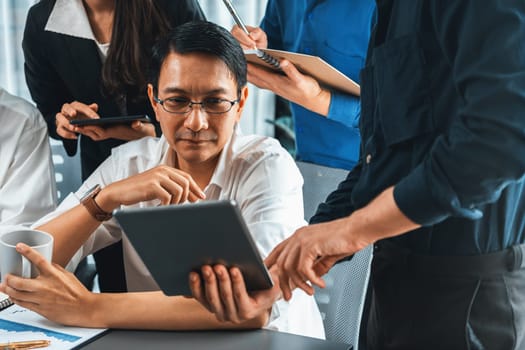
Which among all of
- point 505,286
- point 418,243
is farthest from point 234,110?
point 505,286

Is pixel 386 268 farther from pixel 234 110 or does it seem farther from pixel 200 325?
pixel 234 110

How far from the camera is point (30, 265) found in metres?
1.31

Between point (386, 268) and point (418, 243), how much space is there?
0.33 ft

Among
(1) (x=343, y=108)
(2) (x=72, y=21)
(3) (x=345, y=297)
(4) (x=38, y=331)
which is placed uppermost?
(2) (x=72, y=21)

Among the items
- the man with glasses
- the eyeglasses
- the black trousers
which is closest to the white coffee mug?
the man with glasses

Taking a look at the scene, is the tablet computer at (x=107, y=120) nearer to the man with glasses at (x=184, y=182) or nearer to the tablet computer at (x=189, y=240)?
the man with glasses at (x=184, y=182)

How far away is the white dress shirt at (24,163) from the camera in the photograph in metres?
1.94

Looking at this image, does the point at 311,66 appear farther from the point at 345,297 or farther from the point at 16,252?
the point at 16,252

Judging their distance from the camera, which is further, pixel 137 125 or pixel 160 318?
pixel 137 125

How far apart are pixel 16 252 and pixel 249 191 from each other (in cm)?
62

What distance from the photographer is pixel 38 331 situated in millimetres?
1304

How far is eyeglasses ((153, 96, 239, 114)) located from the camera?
5.44 ft

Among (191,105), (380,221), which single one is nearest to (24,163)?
(191,105)

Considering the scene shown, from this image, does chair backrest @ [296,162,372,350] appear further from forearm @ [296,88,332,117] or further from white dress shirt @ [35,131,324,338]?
forearm @ [296,88,332,117]
